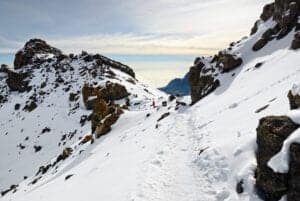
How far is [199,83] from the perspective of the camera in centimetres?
5381

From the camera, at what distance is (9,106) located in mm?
100938

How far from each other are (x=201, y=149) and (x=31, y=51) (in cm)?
13505

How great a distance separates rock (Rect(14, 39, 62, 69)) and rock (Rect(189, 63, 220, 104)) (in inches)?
3746

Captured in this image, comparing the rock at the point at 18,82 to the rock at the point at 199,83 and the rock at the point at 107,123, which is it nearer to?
the rock at the point at 107,123

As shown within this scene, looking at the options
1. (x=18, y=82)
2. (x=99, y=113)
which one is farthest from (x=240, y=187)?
(x=18, y=82)

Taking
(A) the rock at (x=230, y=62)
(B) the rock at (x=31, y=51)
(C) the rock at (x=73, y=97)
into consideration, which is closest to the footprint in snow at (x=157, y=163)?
(A) the rock at (x=230, y=62)

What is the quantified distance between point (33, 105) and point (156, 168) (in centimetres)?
7616

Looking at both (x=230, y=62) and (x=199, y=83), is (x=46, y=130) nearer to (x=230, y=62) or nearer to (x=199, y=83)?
(x=199, y=83)

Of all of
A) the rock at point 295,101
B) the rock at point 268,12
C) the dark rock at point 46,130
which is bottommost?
the dark rock at point 46,130

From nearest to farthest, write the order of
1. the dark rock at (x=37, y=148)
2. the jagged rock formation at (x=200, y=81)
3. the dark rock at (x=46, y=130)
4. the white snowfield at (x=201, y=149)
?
the white snowfield at (x=201, y=149) → the jagged rock formation at (x=200, y=81) → the dark rock at (x=37, y=148) → the dark rock at (x=46, y=130)

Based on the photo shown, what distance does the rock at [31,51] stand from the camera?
142 meters

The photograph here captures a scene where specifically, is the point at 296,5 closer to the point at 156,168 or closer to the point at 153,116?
the point at 153,116

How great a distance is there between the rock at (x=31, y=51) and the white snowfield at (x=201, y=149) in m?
103

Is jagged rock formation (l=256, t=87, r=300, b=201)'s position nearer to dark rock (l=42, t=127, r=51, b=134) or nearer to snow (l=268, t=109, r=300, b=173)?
snow (l=268, t=109, r=300, b=173)
